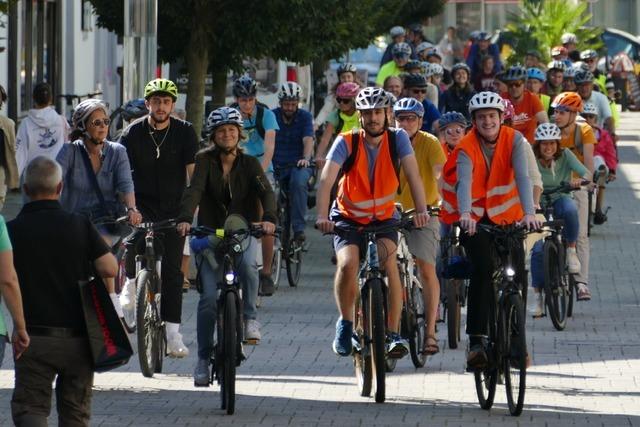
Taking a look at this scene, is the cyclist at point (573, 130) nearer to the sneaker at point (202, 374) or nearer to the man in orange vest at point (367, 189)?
the man in orange vest at point (367, 189)

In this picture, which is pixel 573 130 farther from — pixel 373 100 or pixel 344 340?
pixel 344 340

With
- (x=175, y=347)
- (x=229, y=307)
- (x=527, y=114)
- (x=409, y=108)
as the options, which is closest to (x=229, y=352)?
(x=229, y=307)

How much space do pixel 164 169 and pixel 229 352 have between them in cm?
216

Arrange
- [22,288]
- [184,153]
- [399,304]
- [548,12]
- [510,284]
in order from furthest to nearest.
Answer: [548,12] < [184,153] < [399,304] < [510,284] < [22,288]

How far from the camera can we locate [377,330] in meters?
10.6

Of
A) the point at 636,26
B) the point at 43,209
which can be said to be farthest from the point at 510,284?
the point at 636,26

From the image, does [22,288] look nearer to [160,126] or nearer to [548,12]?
[160,126]

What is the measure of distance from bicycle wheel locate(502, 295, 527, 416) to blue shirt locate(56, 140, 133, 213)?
252cm

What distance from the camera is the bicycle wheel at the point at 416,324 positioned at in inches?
476

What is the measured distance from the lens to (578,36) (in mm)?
41719

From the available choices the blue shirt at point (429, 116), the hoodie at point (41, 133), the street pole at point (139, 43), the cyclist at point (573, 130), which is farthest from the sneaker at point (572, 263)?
the hoodie at point (41, 133)

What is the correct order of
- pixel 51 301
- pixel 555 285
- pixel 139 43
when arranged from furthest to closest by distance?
pixel 139 43
pixel 555 285
pixel 51 301

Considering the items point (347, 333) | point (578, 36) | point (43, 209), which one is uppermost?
point (578, 36)

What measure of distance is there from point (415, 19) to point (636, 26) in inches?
909
